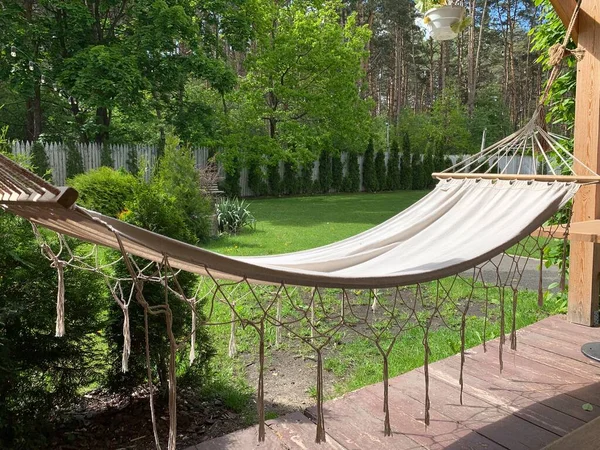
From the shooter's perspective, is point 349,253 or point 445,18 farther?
point 445,18

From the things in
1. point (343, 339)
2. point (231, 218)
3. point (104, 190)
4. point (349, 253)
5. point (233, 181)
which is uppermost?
point (233, 181)

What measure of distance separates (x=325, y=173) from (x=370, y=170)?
1476mm

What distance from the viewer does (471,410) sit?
6.21 feet

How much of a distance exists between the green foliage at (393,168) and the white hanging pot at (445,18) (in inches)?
437

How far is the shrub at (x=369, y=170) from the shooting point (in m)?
13.5

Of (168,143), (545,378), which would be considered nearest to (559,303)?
(545,378)

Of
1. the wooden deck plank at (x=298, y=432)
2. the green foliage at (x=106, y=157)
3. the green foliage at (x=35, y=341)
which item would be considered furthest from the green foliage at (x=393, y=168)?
the green foliage at (x=35, y=341)

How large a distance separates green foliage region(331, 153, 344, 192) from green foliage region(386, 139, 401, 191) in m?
1.59

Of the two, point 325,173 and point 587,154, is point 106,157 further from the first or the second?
point 587,154

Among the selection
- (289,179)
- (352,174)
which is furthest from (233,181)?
(352,174)

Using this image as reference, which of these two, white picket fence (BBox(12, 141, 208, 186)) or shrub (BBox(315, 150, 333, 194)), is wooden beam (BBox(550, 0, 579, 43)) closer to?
white picket fence (BBox(12, 141, 208, 186))

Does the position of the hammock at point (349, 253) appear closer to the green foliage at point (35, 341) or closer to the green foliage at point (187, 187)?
the green foliage at point (35, 341)

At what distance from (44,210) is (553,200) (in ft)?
6.30

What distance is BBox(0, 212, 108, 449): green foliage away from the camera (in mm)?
1604
